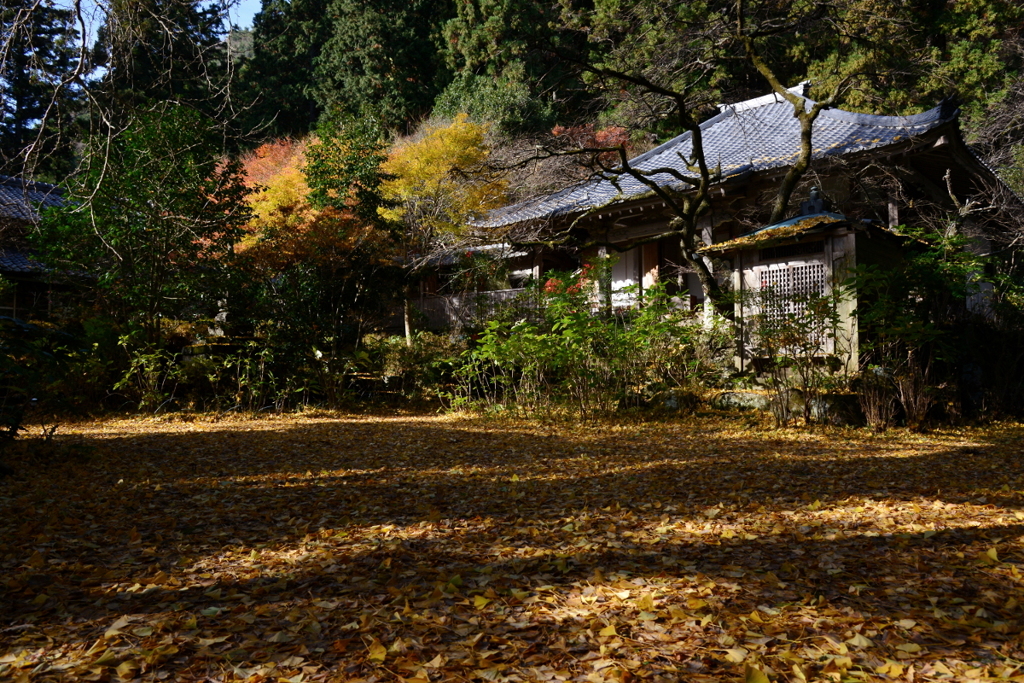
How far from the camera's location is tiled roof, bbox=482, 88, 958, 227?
409 inches

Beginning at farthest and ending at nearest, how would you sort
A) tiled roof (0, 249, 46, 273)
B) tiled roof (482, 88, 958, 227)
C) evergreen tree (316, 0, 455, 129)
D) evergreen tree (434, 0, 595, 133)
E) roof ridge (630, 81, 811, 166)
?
evergreen tree (316, 0, 455, 129), evergreen tree (434, 0, 595, 133), tiled roof (0, 249, 46, 273), roof ridge (630, 81, 811, 166), tiled roof (482, 88, 958, 227)

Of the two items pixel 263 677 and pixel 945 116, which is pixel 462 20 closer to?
pixel 945 116

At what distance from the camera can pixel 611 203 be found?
11.5 metres

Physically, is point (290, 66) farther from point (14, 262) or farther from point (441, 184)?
point (441, 184)

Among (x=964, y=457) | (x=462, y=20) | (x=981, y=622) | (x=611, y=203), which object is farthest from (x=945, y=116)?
(x=462, y=20)

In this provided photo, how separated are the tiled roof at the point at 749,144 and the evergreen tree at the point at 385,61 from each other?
949 cm

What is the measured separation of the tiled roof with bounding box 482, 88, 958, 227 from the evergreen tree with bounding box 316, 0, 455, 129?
374 inches

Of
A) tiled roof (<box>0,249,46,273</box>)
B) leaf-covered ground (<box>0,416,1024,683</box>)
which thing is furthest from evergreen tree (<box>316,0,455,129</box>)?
leaf-covered ground (<box>0,416,1024,683</box>)

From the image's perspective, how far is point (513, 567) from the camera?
10.1 feet

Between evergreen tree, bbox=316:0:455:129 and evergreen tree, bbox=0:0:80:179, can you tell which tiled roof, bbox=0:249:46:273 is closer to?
evergreen tree, bbox=316:0:455:129

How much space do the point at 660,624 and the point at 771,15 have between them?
37.8 ft

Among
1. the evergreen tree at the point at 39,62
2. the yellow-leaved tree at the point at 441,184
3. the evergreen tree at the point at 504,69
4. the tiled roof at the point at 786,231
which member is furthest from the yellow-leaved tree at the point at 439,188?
the evergreen tree at the point at 39,62

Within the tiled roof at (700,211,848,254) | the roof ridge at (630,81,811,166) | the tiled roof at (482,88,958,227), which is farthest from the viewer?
the roof ridge at (630,81,811,166)

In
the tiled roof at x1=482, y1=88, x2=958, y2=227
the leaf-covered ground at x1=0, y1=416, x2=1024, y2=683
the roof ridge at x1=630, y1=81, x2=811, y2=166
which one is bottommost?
the leaf-covered ground at x1=0, y1=416, x2=1024, y2=683
